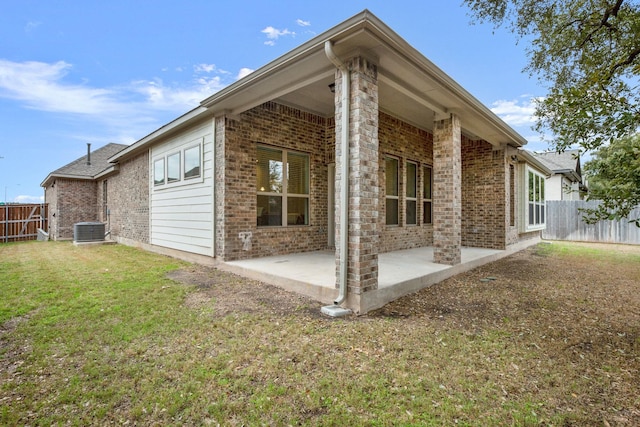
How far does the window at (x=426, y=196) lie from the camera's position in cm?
926

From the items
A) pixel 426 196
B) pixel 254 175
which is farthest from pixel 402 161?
pixel 254 175

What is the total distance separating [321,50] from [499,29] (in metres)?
4.57

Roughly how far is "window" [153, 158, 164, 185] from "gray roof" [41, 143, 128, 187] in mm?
5061

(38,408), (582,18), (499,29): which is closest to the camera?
(38,408)

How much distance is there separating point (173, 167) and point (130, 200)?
413 centimetres

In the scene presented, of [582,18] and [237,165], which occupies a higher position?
[582,18]

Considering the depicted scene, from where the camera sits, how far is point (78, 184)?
1418cm

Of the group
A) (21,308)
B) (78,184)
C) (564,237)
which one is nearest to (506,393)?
(21,308)

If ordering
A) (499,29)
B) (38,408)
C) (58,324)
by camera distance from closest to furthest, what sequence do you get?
(38,408)
(58,324)
(499,29)

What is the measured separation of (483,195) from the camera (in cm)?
891

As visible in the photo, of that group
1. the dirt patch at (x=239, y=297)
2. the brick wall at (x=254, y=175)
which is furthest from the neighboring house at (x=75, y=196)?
the dirt patch at (x=239, y=297)

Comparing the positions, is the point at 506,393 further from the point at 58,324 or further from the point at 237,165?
the point at 237,165

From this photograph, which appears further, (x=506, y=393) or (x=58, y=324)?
(x=58, y=324)

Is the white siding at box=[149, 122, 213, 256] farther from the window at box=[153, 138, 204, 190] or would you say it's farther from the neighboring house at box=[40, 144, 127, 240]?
the neighboring house at box=[40, 144, 127, 240]
